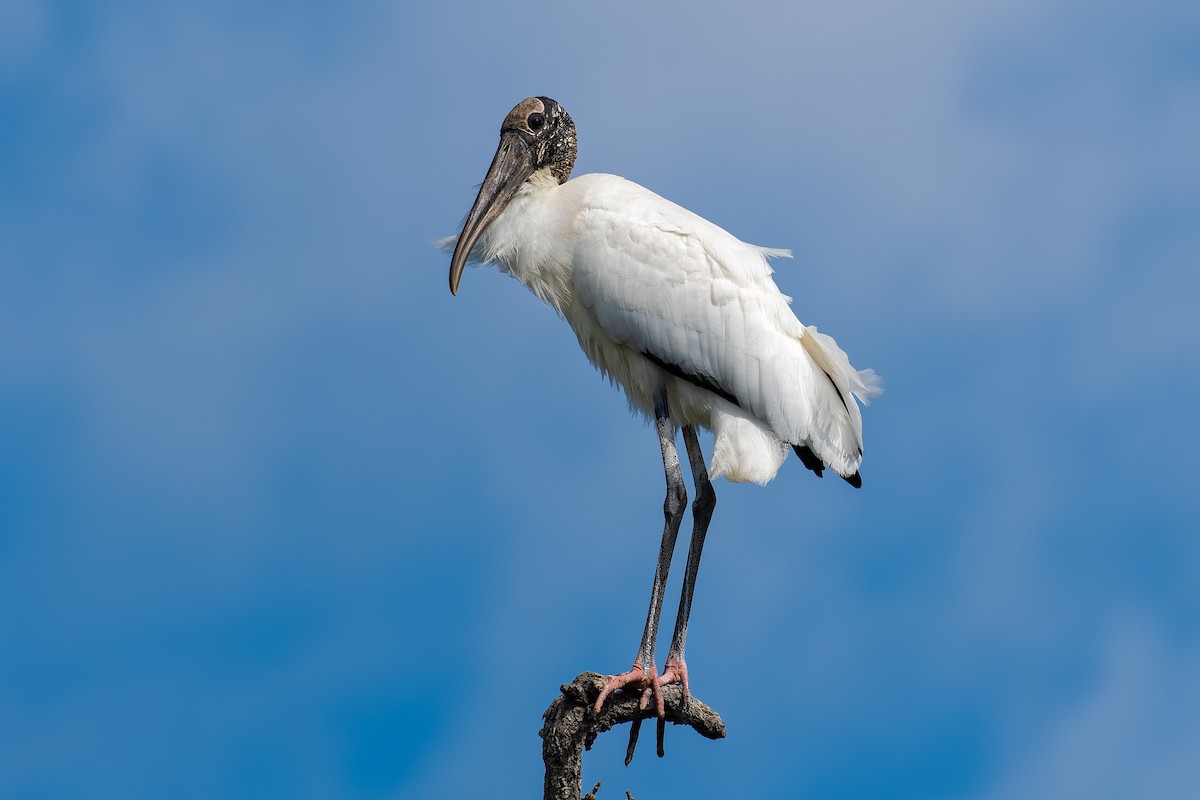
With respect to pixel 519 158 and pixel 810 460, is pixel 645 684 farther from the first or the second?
pixel 519 158

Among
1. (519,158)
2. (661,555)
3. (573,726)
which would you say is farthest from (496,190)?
(573,726)

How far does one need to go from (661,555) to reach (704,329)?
1.18 metres

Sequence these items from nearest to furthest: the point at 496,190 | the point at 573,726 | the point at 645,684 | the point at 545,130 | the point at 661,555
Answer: the point at 573,726 → the point at 645,684 → the point at 661,555 → the point at 496,190 → the point at 545,130

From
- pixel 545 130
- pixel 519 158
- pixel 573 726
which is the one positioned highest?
pixel 545 130

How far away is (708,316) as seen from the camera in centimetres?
771

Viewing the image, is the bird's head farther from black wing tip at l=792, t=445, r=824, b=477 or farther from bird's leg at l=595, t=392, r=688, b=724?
black wing tip at l=792, t=445, r=824, b=477

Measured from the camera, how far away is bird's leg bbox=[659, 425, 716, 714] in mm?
7398

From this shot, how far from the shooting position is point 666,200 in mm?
8062

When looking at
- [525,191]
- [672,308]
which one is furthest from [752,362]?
[525,191]

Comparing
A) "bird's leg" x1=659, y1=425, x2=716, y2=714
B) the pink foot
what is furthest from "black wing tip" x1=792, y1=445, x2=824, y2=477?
the pink foot

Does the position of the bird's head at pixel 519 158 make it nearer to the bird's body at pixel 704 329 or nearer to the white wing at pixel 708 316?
the bird's body at pixel 704 329

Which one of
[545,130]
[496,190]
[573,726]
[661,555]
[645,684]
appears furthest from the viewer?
[545,130]

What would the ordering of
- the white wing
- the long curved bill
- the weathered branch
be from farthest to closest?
the long curved bill, the white wing, the weathered branch

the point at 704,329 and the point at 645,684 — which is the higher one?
the point at 704,329
